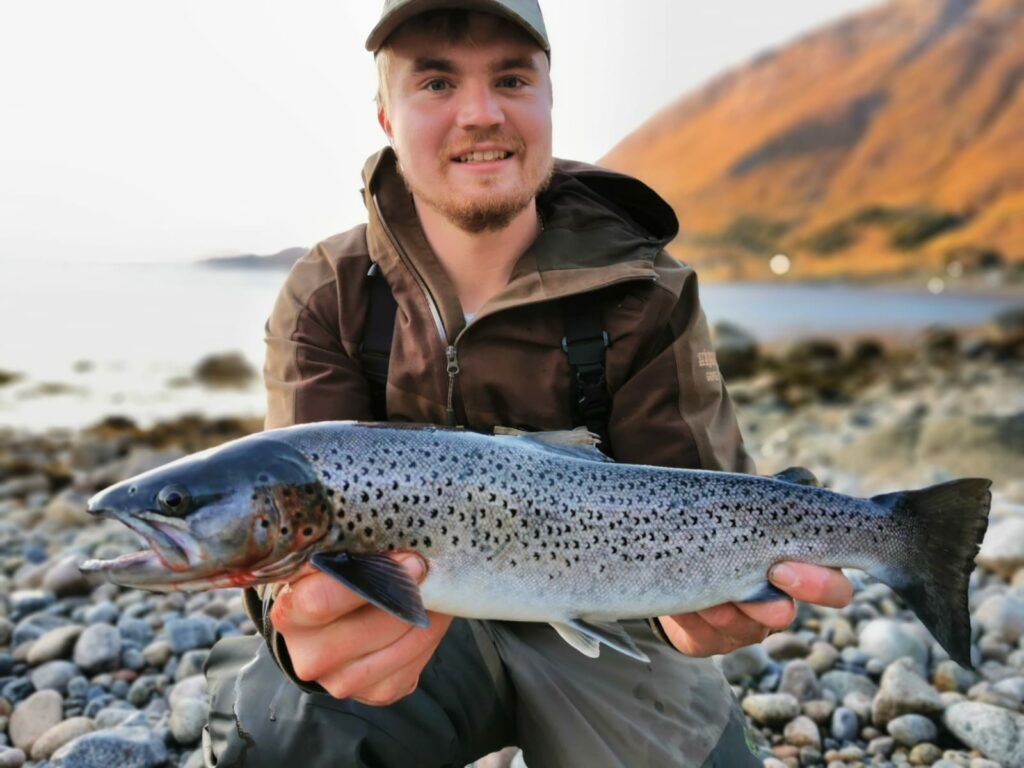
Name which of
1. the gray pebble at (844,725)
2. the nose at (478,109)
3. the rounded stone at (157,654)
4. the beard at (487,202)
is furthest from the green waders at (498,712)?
the nose at (478,109)

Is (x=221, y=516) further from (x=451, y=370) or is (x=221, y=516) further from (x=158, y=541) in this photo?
(x=451, y=370)

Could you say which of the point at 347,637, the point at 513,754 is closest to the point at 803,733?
the point at 513,754

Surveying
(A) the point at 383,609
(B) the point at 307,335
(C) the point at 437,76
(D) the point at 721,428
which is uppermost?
(C) the point at 437,76

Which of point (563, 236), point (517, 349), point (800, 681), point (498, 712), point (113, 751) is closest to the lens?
point (498, 712)

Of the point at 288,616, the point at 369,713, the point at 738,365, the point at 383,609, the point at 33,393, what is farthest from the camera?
the point at 738,365

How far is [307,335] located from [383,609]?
54.0 inches

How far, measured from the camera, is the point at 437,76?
135 inches

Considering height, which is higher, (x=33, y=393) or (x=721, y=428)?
(x=721, y=428)

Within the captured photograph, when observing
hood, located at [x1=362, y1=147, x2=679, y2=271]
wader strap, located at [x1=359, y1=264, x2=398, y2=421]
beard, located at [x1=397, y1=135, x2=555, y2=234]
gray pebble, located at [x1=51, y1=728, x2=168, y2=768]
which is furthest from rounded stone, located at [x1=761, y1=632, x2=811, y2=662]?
gray pebble, located at [x1=51, y1=728, x2=168, y2=768]

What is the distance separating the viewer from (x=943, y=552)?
2795 millimetres

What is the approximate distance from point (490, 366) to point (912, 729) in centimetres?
233

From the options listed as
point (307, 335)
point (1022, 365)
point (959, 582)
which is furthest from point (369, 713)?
point (1022, 365)

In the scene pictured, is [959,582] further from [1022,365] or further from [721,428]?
[1022,365]

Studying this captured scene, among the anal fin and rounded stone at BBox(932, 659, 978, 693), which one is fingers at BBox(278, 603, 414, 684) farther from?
rounded stone at BBox(932, 659, 978, 693)
